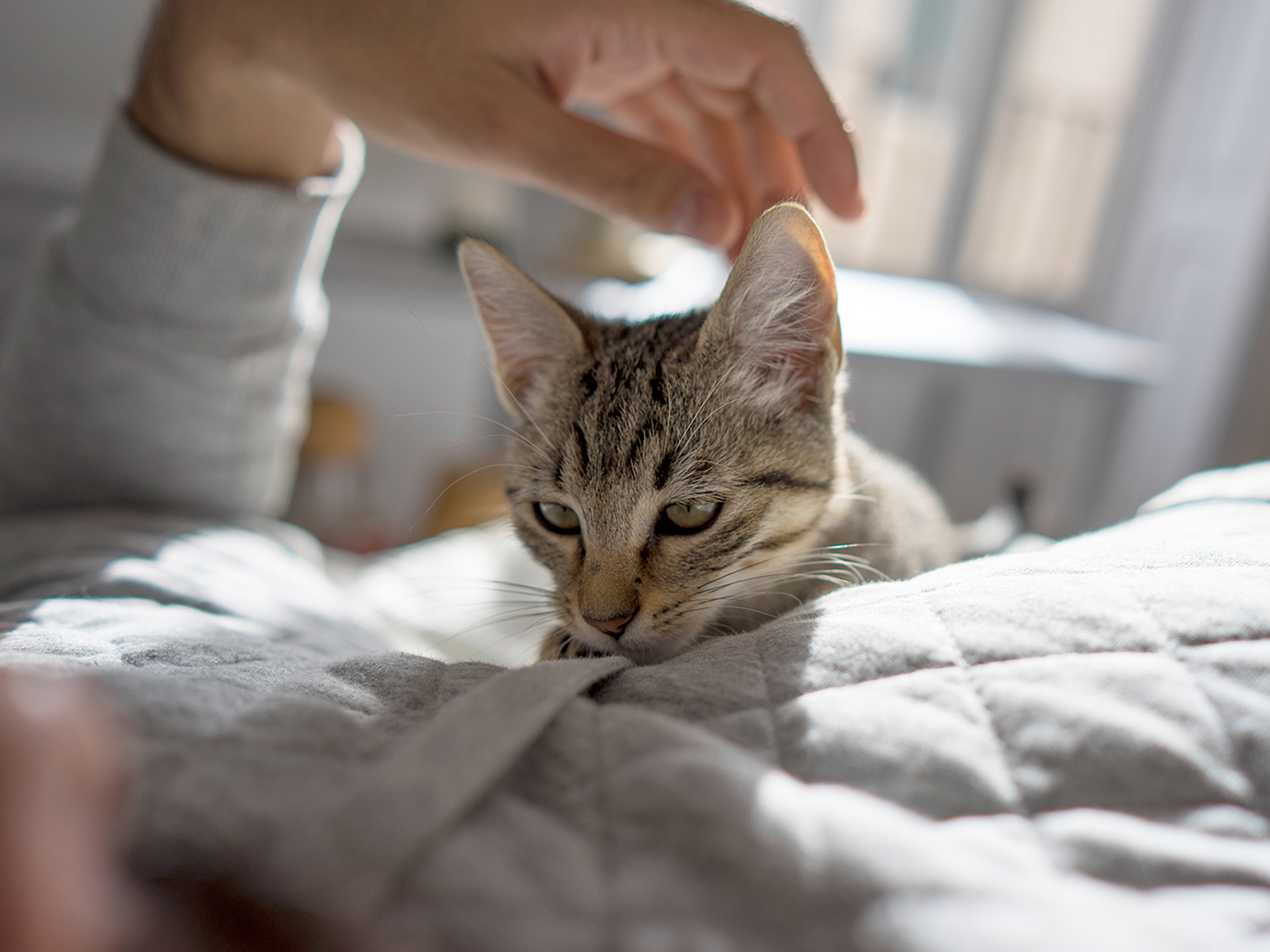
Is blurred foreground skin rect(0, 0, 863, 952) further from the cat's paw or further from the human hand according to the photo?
the cat's paw

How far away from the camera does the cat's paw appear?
75 centimetres

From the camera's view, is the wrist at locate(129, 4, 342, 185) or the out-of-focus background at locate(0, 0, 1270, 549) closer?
the wrist at locate(129, 4, 342, 185)

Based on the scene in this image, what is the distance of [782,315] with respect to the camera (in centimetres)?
81

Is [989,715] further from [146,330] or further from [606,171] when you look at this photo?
[146,330]

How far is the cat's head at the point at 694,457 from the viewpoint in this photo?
0.73 meters

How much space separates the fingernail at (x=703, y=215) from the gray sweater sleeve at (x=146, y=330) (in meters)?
0.45

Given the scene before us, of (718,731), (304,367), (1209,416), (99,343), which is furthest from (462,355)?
(1209,416)

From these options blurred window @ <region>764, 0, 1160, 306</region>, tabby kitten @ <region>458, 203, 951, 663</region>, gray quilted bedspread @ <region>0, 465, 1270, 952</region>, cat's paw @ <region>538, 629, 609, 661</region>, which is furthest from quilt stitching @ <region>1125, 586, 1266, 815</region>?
blurred window @ <region>764, 0, 1160, 306</region>

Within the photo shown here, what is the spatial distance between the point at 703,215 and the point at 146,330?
2.21ft

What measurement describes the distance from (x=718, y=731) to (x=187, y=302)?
0.83 meters

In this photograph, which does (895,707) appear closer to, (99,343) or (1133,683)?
(1133,683)

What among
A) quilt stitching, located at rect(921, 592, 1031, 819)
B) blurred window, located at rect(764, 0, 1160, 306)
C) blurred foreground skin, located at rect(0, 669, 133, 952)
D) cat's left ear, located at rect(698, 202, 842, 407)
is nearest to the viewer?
blurred foreground skin, located at rect(0, 669, 133, 952)

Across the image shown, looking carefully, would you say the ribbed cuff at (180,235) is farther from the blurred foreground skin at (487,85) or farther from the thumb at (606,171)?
the thumb at (606,171)

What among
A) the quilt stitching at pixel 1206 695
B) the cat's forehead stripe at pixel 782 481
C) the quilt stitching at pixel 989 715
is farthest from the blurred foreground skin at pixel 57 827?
the cat's forehead stripe at pixel 782 481
